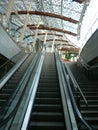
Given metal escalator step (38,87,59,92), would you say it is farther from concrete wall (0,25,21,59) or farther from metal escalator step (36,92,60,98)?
concrete wall (0,25,21,59)

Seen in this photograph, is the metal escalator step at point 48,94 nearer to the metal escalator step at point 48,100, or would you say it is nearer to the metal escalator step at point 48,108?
the metal escalator step at point 48,100

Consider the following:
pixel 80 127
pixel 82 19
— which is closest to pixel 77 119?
pixel 80 127

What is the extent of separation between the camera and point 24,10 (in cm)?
2523

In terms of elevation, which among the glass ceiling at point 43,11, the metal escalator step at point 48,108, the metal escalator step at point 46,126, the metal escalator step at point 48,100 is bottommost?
the metal escalator step at point 46,126

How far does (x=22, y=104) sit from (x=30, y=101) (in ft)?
0.82

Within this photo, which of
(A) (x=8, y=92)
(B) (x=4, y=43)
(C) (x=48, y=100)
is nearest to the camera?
(C) (x=48, y=100)

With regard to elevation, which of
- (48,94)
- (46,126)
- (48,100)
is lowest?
(46,126)

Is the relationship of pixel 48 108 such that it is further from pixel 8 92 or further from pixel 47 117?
pixel 8 92

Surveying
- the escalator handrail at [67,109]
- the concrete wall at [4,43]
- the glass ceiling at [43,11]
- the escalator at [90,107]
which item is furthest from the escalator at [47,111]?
the glass ceiling at [43,11]

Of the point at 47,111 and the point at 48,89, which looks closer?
the point at 47,111

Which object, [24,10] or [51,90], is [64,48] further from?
[51,90]

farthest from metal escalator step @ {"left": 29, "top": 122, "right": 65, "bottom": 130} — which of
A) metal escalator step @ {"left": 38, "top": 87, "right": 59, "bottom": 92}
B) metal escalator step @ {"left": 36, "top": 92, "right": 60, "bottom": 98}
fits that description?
metal escalator step @ {"left": 38, "top": 87, "right": 59, "bottom": 92}

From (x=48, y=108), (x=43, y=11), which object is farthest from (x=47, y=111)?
(x=43, y=11)

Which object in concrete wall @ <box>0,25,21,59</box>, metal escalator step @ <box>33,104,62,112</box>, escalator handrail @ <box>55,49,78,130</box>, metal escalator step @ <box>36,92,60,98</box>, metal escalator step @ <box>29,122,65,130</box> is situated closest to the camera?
escalator handrail @ <box>55,49,78,130</box>
